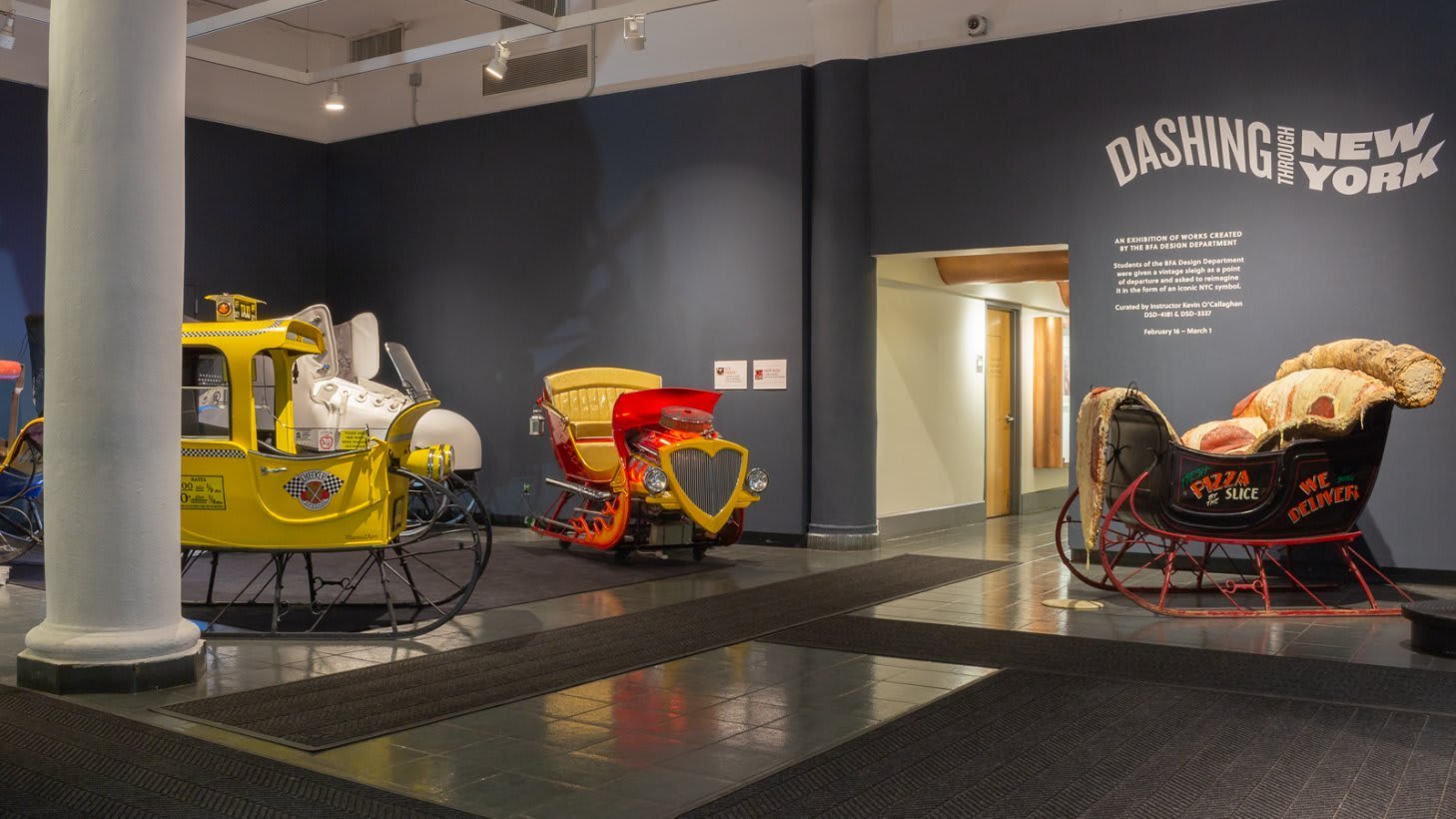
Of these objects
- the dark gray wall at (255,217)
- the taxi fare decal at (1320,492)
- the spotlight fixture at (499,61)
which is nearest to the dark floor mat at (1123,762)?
the taxi fare decal at (1320,492)

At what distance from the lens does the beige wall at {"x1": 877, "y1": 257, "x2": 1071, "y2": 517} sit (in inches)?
402

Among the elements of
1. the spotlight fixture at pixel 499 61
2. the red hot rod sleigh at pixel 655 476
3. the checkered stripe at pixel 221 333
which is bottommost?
the red hot rod sleigh at pixel 655 476

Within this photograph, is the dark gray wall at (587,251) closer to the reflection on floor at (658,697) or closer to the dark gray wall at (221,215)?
the dark gray wall at (221,215)

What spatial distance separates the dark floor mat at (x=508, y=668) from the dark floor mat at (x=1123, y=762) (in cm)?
144

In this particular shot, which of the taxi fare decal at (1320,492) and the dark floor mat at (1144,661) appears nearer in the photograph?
the dark floor mat at (1144,661)

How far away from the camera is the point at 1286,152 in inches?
318

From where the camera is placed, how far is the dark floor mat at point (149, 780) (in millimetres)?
3340

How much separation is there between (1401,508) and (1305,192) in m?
2.09

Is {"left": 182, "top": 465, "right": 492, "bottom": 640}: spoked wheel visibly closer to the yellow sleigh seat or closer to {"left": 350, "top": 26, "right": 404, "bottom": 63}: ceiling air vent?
the yellow sleigh seat

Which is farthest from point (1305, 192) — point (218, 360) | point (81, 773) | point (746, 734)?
point (81, 773)

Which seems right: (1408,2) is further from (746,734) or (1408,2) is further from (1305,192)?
(746,734)

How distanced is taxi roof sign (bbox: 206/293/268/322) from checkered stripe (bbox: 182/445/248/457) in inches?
28.2

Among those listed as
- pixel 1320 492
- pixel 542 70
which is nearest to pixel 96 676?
pixel 1320 492

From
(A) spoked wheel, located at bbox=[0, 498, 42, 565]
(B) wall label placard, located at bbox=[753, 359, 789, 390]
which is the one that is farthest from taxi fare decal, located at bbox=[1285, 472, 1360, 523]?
(A) spoked wheel, located at bbox=[0, 498, 42, 565]
